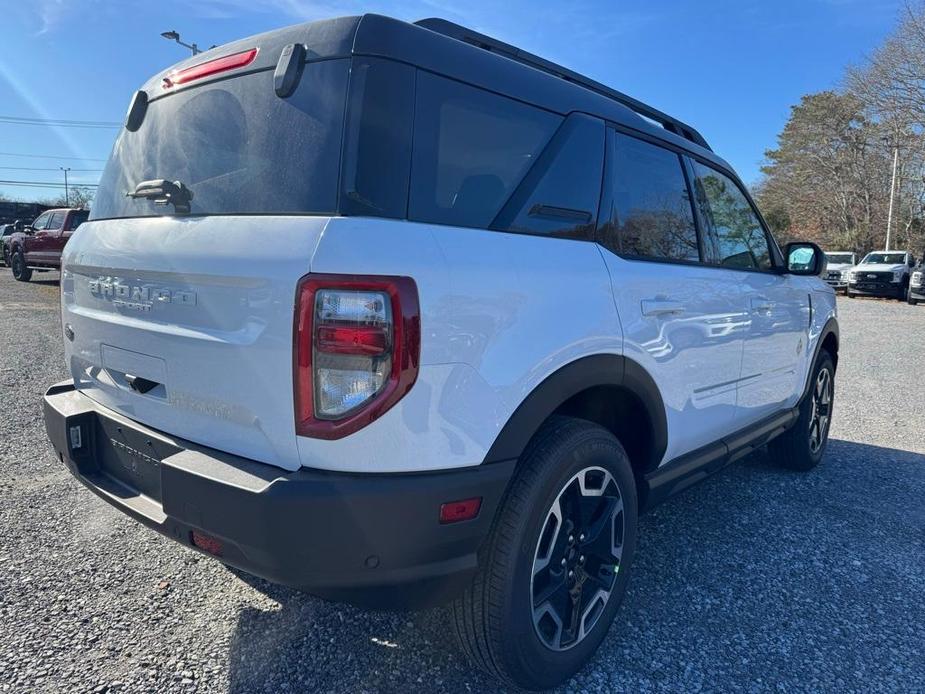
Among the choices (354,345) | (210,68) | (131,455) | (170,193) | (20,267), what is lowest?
(131,455)

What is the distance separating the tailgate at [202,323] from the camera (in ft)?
5.43

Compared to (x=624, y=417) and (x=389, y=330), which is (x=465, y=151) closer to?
(x=389, y=330)

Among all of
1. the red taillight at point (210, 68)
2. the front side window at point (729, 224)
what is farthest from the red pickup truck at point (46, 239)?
the front side window at point (729, 224)

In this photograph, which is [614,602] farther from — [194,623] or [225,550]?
[194,623]

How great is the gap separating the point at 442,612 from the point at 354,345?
1358 mm

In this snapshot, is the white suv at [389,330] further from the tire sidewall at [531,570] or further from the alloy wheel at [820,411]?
the alloy wheel at [820,411]

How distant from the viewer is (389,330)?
1.59m

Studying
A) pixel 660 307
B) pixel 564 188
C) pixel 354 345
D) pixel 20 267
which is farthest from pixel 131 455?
pixel 20 267

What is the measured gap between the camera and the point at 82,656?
2.21 m

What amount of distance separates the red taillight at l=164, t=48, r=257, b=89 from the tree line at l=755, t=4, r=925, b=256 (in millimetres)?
40024

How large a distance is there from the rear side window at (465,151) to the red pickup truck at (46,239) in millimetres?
17153

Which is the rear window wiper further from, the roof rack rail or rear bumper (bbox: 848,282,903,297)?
rear bumper (bbox: 848,282,903,297)

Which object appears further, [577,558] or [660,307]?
[660,307]

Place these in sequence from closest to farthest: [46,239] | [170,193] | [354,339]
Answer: [354,339], [170,193], [46,239]
